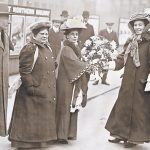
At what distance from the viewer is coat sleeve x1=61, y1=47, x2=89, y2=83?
527 cm

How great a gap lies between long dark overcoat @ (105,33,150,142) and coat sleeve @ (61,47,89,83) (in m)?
0.67

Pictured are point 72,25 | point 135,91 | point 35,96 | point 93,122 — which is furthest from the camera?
point 93,122

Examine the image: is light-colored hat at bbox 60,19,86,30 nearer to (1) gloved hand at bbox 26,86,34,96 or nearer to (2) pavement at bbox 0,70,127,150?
(1) gloved hand at bbox 26,86,34,96

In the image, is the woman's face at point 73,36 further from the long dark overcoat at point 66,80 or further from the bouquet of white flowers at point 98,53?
the bouquet of white flowers at point 98,53

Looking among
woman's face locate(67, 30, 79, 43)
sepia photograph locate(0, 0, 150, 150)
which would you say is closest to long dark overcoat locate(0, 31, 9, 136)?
sepia photograph locate(0, 0, 150, 150)

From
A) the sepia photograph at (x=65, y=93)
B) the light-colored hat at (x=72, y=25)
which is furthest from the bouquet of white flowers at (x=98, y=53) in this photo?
the light-colored hat at (x=72, y=25)

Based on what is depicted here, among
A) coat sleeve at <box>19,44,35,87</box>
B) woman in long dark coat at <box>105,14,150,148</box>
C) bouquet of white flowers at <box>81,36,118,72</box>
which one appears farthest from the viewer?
bouquet of white flowers at <box>81,36,118,72</box>

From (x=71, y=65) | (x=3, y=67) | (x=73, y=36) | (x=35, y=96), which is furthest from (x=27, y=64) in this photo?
(x=73, y=36)

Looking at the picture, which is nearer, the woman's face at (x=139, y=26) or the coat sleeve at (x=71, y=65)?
the coat sleeve at (x=71, y=65)

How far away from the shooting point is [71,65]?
17.3 ft

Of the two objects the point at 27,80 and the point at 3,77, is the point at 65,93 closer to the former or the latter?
the point at 27,80

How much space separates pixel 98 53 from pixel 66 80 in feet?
6.87

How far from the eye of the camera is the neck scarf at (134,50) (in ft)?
17.8

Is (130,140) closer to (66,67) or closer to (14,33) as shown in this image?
(66,67)
